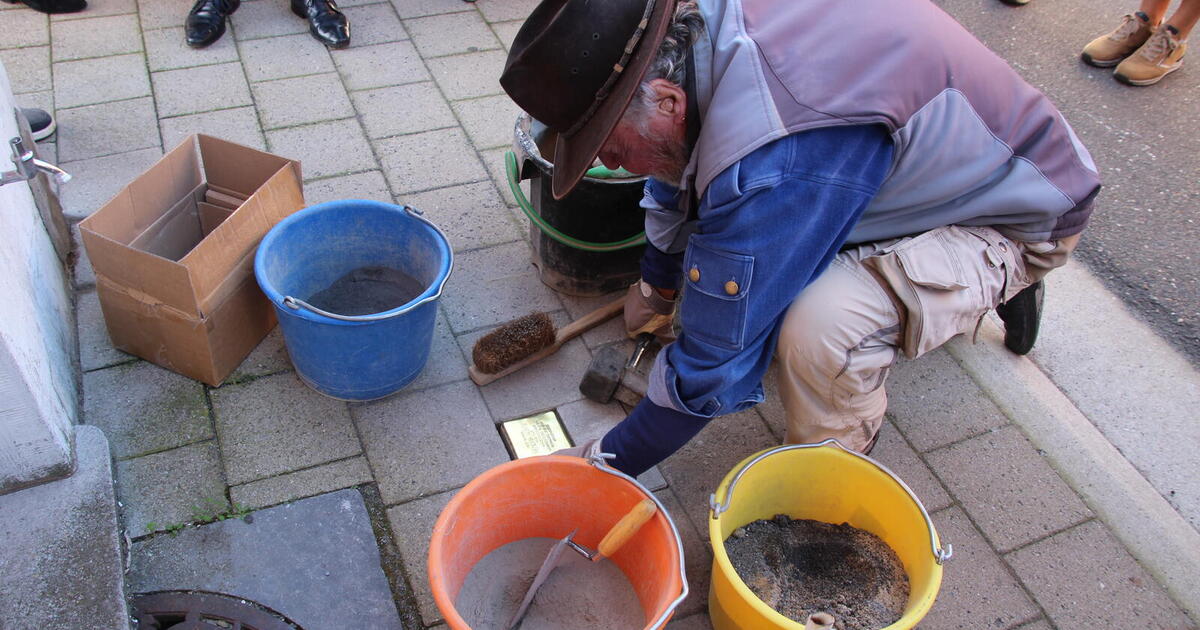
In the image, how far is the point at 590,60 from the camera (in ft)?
5.57

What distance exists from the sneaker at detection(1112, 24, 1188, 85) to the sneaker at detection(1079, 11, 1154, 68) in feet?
0.28

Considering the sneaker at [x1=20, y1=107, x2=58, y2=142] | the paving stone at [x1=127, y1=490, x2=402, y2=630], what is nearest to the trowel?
the paving stone at [x1=127, y1=490, x2=402, y2=630]

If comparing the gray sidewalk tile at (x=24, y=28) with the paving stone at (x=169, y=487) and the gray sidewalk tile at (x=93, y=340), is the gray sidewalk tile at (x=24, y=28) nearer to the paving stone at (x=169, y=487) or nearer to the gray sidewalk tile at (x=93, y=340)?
the gray sidewalk tile at (x=93, y=340)

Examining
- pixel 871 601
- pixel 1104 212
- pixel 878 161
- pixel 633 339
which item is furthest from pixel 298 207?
pixel 1104 212

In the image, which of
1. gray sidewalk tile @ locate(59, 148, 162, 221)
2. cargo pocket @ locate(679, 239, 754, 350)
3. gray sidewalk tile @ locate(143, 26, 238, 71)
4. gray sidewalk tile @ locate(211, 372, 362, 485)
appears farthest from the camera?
gray sidewalk tile @ locate(143, 26, 238, 71)

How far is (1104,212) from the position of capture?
3.80 meters

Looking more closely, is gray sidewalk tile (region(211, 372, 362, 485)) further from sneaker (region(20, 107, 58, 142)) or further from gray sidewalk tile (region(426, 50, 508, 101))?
gray sidewalk tile (region(426, 50, 508, 101))

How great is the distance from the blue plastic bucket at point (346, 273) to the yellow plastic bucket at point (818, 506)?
100cm

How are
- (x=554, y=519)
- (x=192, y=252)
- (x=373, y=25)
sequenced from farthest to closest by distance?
(x=373, y=25) → (x=192, y=252) → (x=554, y=519)

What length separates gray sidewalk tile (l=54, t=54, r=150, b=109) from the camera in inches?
147

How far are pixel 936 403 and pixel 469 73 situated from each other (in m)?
2.60

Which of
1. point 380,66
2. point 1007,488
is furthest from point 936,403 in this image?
point 380,66

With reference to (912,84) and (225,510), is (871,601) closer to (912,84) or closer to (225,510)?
(912,84)

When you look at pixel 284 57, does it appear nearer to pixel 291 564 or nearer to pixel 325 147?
pixel 325 147
